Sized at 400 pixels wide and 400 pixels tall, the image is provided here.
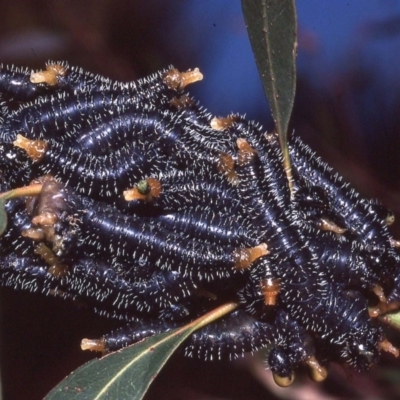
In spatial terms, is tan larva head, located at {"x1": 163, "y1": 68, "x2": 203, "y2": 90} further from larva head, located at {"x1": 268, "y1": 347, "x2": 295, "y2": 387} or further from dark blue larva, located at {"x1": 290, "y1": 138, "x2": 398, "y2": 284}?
larva head, located at {"x1": 268, "y1": 347, "x2": 295, "y2": 387}

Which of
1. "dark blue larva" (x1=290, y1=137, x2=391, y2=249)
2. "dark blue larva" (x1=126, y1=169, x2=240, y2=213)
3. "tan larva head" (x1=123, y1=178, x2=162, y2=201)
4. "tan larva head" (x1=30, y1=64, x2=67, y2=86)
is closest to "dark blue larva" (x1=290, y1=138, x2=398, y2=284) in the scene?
"dark blue larva" (x1=290, y1=137, x2=391, y2=249)

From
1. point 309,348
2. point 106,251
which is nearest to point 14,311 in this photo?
point 106,251

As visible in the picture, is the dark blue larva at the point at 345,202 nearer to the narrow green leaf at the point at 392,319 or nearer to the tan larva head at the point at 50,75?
the narrow green leaf at the point at 392,319

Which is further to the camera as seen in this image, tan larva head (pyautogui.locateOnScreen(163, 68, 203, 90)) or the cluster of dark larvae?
tan larva head (pyautogui.locateOnScreen(163, 68, 203, 90))

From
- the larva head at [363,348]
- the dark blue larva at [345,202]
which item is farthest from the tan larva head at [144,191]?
the larva head at [363,348]

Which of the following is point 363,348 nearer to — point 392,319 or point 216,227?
point 392,319

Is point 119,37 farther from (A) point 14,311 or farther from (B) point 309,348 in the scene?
(B) point 309,348

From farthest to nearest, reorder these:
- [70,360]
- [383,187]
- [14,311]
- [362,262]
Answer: [383,187] < [70,360] < [14,311] < [362,262]
